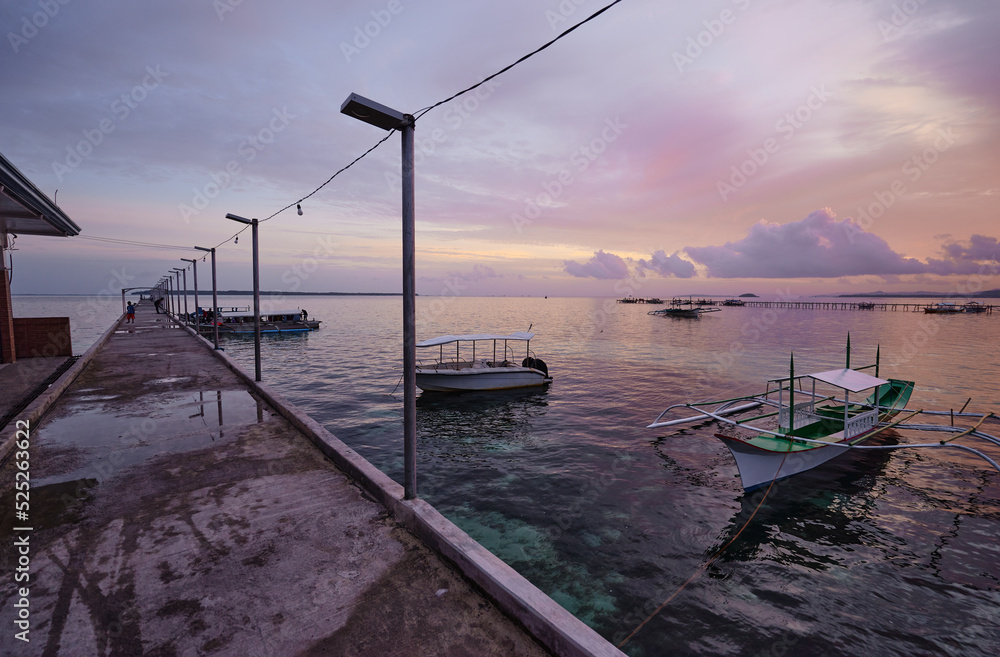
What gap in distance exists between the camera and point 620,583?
8.48 m

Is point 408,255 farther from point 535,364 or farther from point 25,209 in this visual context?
point 535,364

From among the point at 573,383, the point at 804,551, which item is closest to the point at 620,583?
the point at 804,551

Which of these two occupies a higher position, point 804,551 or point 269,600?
point 269,600

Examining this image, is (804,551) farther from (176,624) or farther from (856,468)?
(176,624)

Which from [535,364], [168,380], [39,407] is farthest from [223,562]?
[535,364]

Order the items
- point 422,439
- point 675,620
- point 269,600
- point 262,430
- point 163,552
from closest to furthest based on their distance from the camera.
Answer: point 269,600 → point 163,552 → point 675,620 → point 262,430 → point 422,439

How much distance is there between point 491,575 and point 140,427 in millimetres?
11024

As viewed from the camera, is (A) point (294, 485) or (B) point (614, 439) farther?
(B) point (614, 439)

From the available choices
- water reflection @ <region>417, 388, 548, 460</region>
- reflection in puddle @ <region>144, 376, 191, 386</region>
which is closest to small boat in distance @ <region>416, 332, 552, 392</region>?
water reflection @ <region>417, 388, 548, 460</region>

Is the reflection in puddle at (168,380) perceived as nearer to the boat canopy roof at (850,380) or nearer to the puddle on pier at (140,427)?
the puddle on pier at (140,427)

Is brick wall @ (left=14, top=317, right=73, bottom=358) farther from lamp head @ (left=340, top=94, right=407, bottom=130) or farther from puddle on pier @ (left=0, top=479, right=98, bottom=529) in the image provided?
lamp head @ (left=340, top=94, right=407, bottom=130)

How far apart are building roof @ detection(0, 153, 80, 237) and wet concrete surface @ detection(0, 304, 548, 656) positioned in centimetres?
655

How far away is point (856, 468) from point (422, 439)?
15.9m

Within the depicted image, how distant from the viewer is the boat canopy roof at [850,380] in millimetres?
12477
